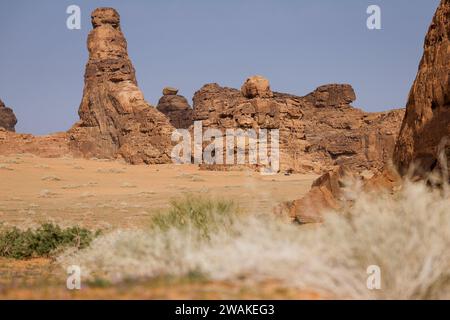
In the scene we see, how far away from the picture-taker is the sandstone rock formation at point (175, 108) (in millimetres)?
68625

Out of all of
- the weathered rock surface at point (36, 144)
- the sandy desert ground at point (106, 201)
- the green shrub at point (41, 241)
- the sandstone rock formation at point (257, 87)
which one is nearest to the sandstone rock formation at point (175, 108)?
the weathered rock surface at point (36, 144)

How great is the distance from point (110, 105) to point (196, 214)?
43.4 metres

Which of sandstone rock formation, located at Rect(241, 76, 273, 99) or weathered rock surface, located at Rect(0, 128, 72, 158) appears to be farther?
weathered rock surface, located at Rect(0, 128, 72, 158)

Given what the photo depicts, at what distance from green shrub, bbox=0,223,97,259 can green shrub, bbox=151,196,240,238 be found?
1407 millimetres

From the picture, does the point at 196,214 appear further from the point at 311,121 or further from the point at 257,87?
the point at 311,121

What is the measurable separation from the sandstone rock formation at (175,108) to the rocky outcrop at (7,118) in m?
20.2

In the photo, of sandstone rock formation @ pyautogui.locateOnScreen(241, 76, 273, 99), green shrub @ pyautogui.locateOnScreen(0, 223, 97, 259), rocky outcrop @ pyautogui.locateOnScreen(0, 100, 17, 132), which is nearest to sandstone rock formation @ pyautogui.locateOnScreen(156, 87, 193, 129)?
rocky outcrop @ pyautogui.locateOnScreen(0, 100, 17, 132)

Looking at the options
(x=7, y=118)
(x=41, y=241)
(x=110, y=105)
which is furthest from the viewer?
(x=7, y=118)

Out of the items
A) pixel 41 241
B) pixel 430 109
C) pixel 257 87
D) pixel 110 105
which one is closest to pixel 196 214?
pixel 41 241

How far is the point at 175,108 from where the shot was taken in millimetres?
71125

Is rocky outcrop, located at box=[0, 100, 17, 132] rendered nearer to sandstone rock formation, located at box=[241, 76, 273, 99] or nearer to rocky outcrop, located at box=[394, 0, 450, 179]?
sandstone rock formation, located at box=[241, 76, 273, 99]

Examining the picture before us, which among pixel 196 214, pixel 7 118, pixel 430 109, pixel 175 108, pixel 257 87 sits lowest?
pixel 196 214

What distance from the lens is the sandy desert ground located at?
4.09m

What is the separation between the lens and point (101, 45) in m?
51.3
